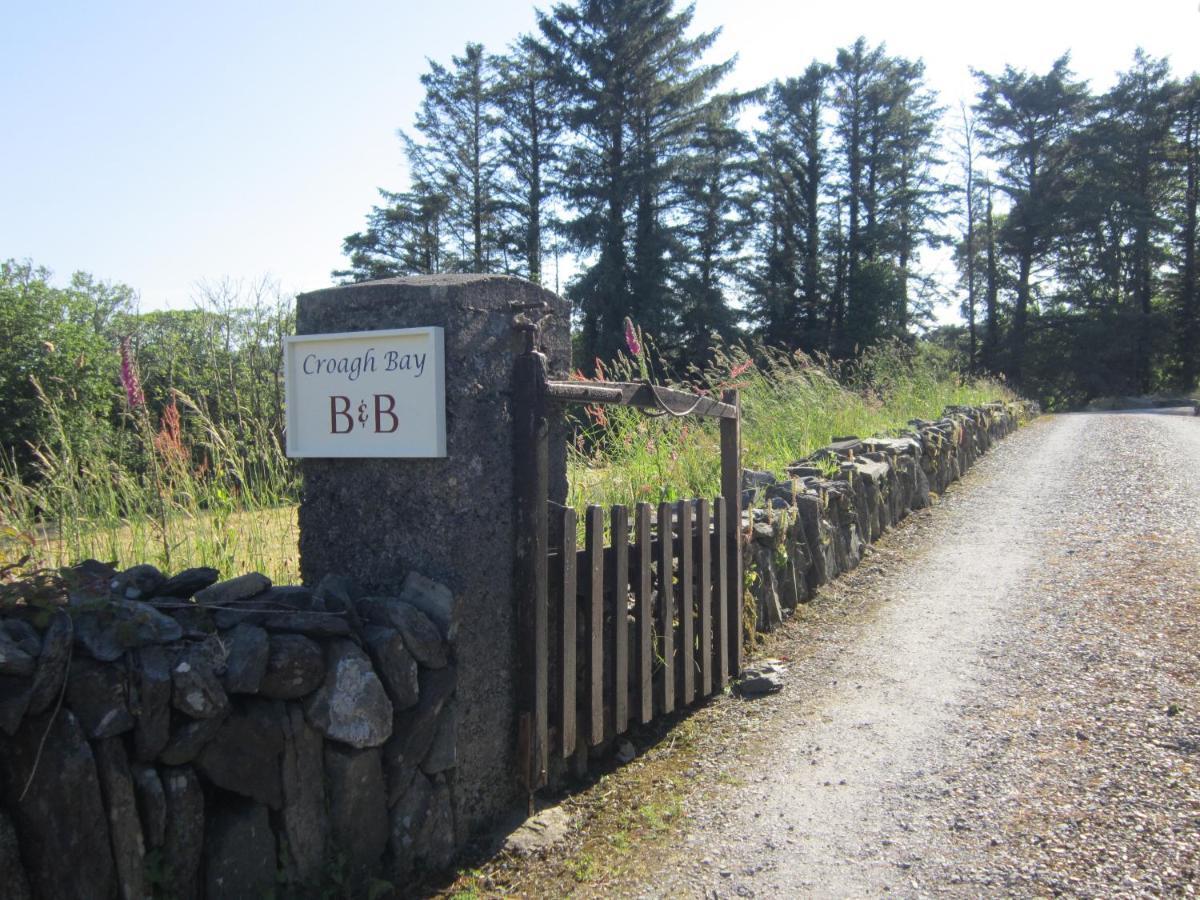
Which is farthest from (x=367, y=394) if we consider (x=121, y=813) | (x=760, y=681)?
(x=760, y=681)

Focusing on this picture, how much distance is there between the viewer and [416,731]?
2977 millimetres

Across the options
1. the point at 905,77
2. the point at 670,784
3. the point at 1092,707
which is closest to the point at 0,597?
the point at 670,784

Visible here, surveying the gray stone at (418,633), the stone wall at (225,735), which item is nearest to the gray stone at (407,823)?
the stone wall at (225,735)

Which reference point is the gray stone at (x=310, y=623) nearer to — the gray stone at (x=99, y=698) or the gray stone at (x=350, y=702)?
the gray stone at (x=350, y=702)

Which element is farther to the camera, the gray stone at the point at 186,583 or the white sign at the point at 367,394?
the white sign at the point at 367,394

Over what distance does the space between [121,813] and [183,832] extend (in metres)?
0.19

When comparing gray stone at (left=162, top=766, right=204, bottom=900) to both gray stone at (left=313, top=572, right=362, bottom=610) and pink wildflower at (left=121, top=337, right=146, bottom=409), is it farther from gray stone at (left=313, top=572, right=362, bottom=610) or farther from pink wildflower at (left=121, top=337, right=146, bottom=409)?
pink wildflower at (left=121, top=337, right=146, bottom=409)

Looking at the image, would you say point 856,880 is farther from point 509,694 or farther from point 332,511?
point 332,511

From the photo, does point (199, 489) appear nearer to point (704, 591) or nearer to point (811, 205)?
point (704, 591)

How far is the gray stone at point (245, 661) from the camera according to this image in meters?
2.54

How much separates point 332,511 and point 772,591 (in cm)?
334

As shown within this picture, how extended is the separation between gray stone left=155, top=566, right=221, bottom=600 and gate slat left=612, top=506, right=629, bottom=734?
1595mm

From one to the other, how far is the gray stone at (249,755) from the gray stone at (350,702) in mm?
130

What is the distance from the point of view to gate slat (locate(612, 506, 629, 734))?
12.8 ft
